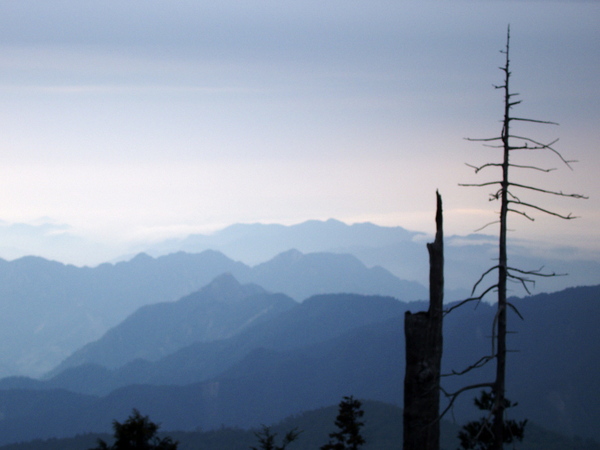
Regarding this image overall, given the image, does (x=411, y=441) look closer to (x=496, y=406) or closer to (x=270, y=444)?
(x=496, y=406)

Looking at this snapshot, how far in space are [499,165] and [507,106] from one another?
5.56ft

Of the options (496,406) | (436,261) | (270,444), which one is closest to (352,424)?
(270,444)

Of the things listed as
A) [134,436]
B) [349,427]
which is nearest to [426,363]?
[134,436]

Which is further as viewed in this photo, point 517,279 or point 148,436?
point 148,436

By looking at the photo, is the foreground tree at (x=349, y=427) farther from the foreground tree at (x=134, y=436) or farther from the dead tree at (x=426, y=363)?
the dead tree at (x=426, y=363)

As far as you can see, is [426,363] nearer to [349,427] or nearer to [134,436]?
[134,436]

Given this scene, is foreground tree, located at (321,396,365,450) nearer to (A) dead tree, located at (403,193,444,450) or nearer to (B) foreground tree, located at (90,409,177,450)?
(B) foreground tree, located at (90,409,177,450)

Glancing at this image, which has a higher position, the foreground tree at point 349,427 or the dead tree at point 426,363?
the dead tree at point 426,363

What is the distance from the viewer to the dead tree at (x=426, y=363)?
16406mm

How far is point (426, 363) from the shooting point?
1658 cm

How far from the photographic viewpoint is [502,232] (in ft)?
57.5

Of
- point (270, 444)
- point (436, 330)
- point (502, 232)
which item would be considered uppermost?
point (502, 232)

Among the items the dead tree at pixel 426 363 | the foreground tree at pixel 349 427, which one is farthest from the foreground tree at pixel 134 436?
the dead tree at pixel 426 363

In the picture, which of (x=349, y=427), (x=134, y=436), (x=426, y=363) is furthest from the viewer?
(x=349, y=427)
